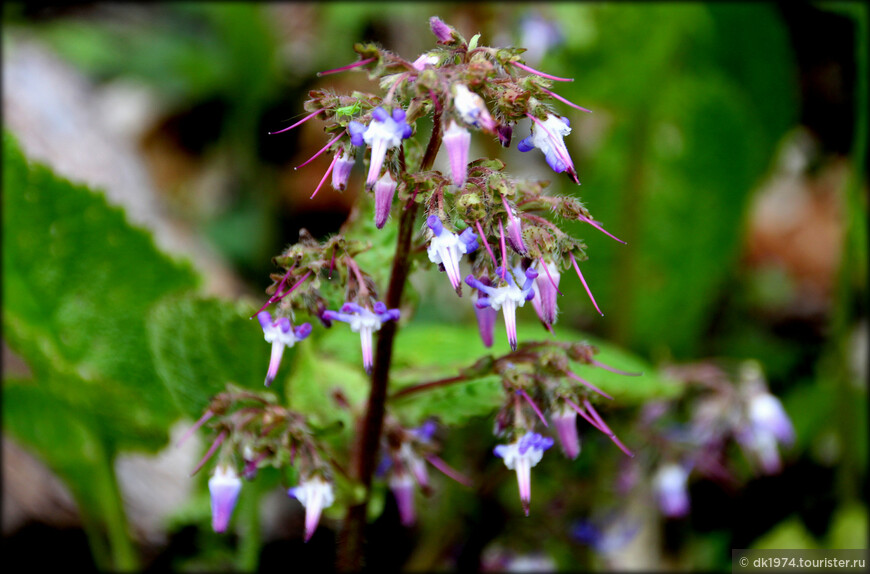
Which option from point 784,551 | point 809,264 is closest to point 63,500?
point 784,551

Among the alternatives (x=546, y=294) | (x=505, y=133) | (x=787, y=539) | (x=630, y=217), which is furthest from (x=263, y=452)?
(x=630, y=217)

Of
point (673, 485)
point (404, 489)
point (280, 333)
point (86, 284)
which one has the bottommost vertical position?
point (673, 485)

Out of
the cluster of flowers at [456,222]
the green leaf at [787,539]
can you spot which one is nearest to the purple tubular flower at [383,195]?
the cluster of flowers at [456,222]

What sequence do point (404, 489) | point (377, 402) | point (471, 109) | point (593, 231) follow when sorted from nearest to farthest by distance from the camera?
point (471, 109)
point (377, 402)
point (404, 489)
point (593, 231)

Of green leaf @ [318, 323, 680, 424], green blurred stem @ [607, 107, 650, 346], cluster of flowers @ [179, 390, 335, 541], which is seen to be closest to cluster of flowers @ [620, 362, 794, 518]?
green leaf @ [318, 323, 680, 424]

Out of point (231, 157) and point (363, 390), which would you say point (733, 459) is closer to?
point (363, 390)

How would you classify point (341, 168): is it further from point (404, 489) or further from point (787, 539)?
point (787, 539)
